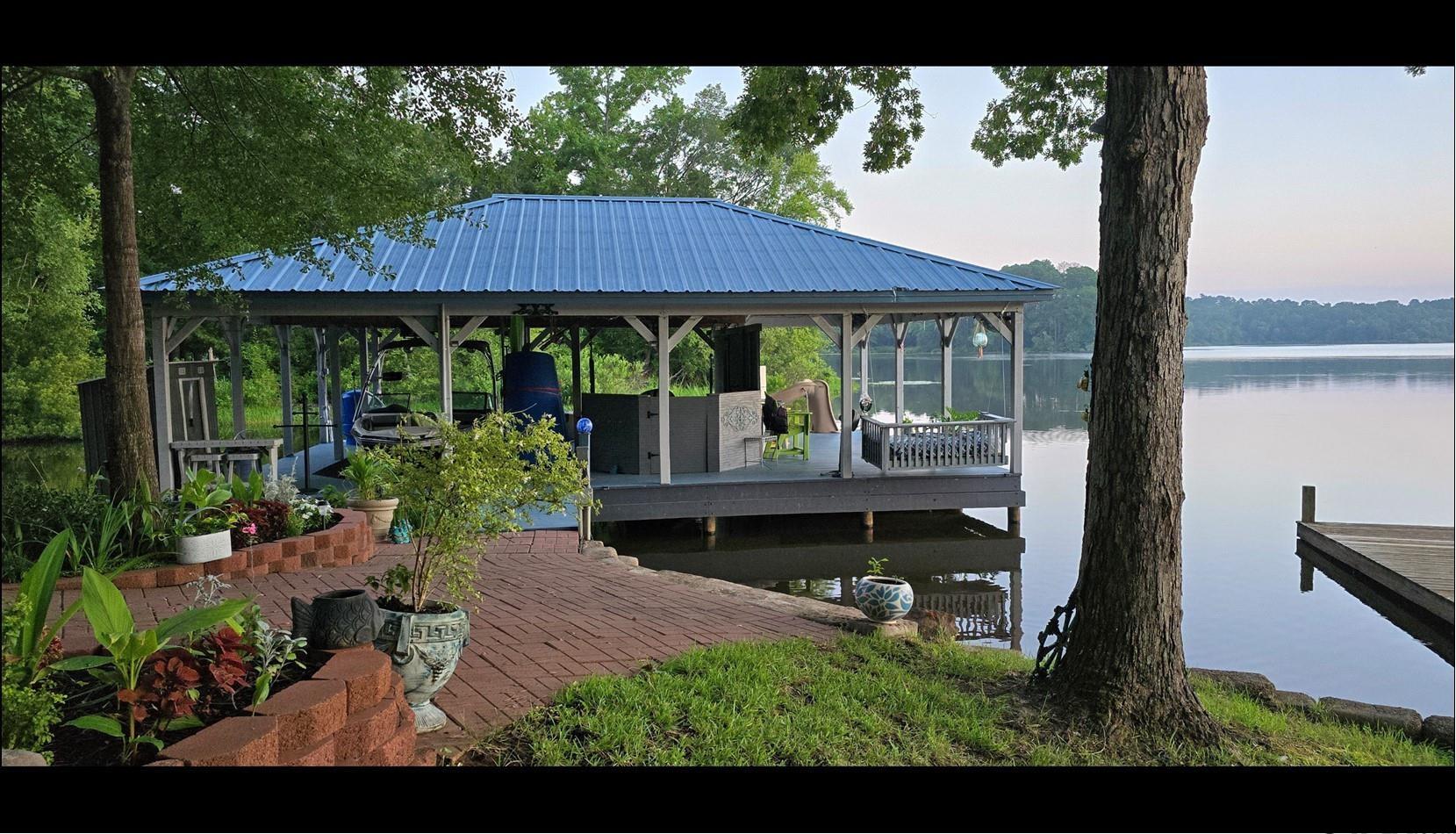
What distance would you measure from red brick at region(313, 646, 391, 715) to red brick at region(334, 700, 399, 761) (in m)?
0.05

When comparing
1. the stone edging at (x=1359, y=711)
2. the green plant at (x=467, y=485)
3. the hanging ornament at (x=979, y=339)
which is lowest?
the stone edging at (x=1359, y=711)

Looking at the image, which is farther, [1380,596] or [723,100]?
[723,100]

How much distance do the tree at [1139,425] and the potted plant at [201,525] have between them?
568cm

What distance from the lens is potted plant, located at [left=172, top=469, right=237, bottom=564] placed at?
22.8ft

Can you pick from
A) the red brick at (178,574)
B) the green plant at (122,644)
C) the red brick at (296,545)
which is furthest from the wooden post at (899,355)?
the green plant at (122,644)

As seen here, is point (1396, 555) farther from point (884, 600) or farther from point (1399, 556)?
point (884, 600)

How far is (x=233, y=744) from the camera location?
3.17 metres

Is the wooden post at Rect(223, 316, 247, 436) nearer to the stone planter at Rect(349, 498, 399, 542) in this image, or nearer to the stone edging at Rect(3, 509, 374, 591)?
the stone planter at Rect(349, 498, 399, 542)

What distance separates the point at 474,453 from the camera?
15.0 feet

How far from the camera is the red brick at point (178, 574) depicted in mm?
6801

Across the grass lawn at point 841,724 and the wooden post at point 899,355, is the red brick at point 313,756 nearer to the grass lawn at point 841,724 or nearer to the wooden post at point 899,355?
the grass lawn at point 841,724
